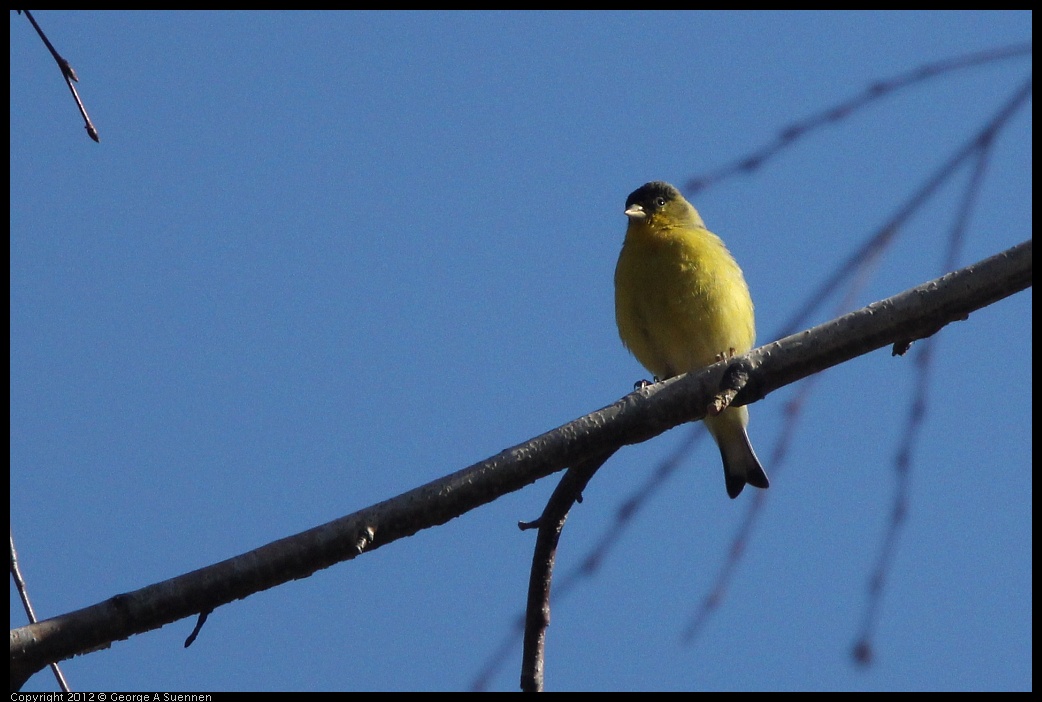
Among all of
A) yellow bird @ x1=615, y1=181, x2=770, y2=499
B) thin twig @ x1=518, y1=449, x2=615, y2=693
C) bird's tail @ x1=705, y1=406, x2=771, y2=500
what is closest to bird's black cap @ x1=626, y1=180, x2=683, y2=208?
yellow bird @ x1=615, y1=181, x2=770, y2=499

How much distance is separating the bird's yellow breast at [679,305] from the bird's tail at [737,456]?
63 centimetres

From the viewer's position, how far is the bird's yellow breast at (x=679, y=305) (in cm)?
567

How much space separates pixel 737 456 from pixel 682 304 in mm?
1275

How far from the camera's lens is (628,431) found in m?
3.04

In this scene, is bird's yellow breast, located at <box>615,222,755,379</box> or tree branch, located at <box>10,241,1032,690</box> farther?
bird's yellow breast, located at <box>615,222,755,379</box>

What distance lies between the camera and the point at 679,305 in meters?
5.65

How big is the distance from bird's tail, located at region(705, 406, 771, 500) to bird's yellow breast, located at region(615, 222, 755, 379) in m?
0.63

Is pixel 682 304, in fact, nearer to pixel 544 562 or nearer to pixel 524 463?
pixel 544 562

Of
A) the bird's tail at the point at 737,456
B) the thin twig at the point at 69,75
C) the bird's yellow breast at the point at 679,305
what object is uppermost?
the bird's yellow breast at the point at 679,305

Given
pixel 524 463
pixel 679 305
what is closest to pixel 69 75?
pixel 524 463

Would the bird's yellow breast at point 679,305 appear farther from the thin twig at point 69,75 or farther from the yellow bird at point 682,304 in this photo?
the thin twig at point 69,75

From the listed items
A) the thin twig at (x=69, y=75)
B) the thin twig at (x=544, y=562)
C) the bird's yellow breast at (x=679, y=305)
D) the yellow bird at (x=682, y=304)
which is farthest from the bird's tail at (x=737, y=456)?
the thin twig at (x=69, y=75)

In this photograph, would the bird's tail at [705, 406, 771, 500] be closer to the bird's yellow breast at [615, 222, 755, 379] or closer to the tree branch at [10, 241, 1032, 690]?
the bird's yellow breast at [615, 222, 755, 379]

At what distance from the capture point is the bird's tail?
6395 millimetres
